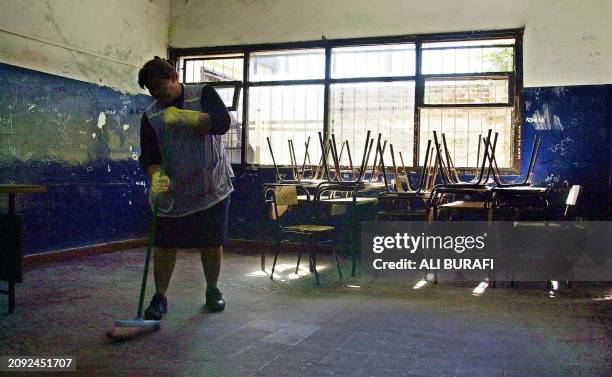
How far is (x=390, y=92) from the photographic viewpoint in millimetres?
6430

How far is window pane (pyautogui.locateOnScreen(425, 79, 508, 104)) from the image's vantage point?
237 inches

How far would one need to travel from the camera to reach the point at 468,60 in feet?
20.1

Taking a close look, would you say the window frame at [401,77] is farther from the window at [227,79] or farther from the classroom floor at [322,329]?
the classroom floor at [322,329]

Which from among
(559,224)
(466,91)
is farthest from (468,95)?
(559,224)

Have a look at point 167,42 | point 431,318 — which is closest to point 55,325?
point 431,318

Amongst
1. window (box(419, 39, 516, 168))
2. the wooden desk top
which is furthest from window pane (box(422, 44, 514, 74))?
the wooden desk top

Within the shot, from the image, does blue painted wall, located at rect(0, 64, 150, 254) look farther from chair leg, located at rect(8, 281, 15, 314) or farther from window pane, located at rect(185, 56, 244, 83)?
chair leg, located at rect(8, 281, 15, 314)

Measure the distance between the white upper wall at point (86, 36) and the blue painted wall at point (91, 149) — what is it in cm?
15

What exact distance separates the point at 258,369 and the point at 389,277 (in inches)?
103

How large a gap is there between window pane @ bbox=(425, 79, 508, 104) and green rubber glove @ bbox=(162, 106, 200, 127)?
3.81m

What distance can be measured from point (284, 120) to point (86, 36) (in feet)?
8.01

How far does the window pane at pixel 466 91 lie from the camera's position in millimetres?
6031

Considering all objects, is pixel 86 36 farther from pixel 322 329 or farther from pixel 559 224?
pixel 559 224

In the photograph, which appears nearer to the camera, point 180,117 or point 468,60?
point 180,117
